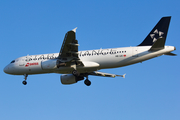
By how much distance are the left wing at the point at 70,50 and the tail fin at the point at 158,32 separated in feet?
26.9

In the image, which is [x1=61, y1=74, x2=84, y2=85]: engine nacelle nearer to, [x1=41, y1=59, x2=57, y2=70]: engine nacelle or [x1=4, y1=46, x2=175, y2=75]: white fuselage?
[x1=4, y1=46, x2=175, y2=75]: white fuselage

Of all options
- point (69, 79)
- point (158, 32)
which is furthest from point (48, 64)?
point (158, 32)

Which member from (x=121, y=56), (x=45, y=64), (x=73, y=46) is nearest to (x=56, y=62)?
(x=45, y=64)

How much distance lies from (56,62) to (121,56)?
757cm

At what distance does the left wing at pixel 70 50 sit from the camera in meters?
28.0

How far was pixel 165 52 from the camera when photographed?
29547 mm

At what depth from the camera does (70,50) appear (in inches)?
1185

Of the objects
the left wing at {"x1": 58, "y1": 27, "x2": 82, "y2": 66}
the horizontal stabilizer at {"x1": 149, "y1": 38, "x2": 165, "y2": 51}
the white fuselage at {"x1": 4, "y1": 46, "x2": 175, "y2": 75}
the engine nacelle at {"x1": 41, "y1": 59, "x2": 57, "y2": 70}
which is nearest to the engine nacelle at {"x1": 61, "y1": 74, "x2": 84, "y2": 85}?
the white fuselage at {"x1": 4, "y1": 46, "x2": 175, "y2": 75}

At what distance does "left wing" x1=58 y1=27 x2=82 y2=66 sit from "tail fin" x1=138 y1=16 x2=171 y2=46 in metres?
8.20

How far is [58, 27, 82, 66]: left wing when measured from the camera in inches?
1104

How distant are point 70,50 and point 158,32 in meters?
10.7

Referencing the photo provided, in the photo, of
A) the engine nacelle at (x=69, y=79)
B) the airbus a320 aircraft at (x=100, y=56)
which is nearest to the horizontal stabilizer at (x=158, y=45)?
the airbus a320 aircraft at (x=100, y=56)

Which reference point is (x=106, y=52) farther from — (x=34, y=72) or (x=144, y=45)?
(x=34, y=72)

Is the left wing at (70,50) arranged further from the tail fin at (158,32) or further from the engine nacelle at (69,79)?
the tail fin at (158,32)
